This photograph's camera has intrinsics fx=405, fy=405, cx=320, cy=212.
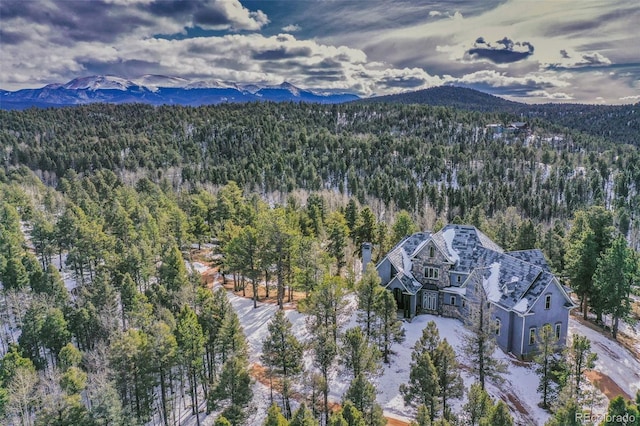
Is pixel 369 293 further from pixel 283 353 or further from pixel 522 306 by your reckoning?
pixel 522 306

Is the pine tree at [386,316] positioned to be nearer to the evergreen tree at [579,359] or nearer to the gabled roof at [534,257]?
the evergreen tree at [579,359]

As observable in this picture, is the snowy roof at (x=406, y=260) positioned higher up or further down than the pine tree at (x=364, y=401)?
higher up

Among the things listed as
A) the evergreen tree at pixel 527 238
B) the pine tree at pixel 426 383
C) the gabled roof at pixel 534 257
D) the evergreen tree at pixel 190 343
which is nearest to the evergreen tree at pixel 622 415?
the pine tree at pixel 426 383

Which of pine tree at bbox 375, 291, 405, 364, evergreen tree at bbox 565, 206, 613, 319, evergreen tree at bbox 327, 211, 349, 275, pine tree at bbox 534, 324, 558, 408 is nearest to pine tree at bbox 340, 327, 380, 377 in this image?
pine tree at bbox 375, 291, 405, 364

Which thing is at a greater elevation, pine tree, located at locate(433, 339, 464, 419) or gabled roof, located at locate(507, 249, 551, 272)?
gabled roof, located at locate(507, 249, 551, 272)

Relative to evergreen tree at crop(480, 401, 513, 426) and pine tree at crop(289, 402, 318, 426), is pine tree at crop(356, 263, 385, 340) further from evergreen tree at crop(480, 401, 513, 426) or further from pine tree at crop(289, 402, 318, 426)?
evergreen tree at crop(480, 401, 513, 426)

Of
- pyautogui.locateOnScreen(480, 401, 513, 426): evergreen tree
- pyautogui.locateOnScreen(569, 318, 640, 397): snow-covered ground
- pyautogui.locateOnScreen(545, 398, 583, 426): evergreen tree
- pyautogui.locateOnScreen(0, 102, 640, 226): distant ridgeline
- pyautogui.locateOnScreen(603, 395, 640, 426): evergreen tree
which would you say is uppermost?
pyautogui.locateOnScreen(0, 102, 640, 226): distant ridgeline

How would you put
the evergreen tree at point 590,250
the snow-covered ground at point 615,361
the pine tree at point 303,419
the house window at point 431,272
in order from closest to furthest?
the pine tree at point 303,419 → the snow-covered ground at point 615,361 → the evergreen tree at point 590,250 → the house window at point 431,272
